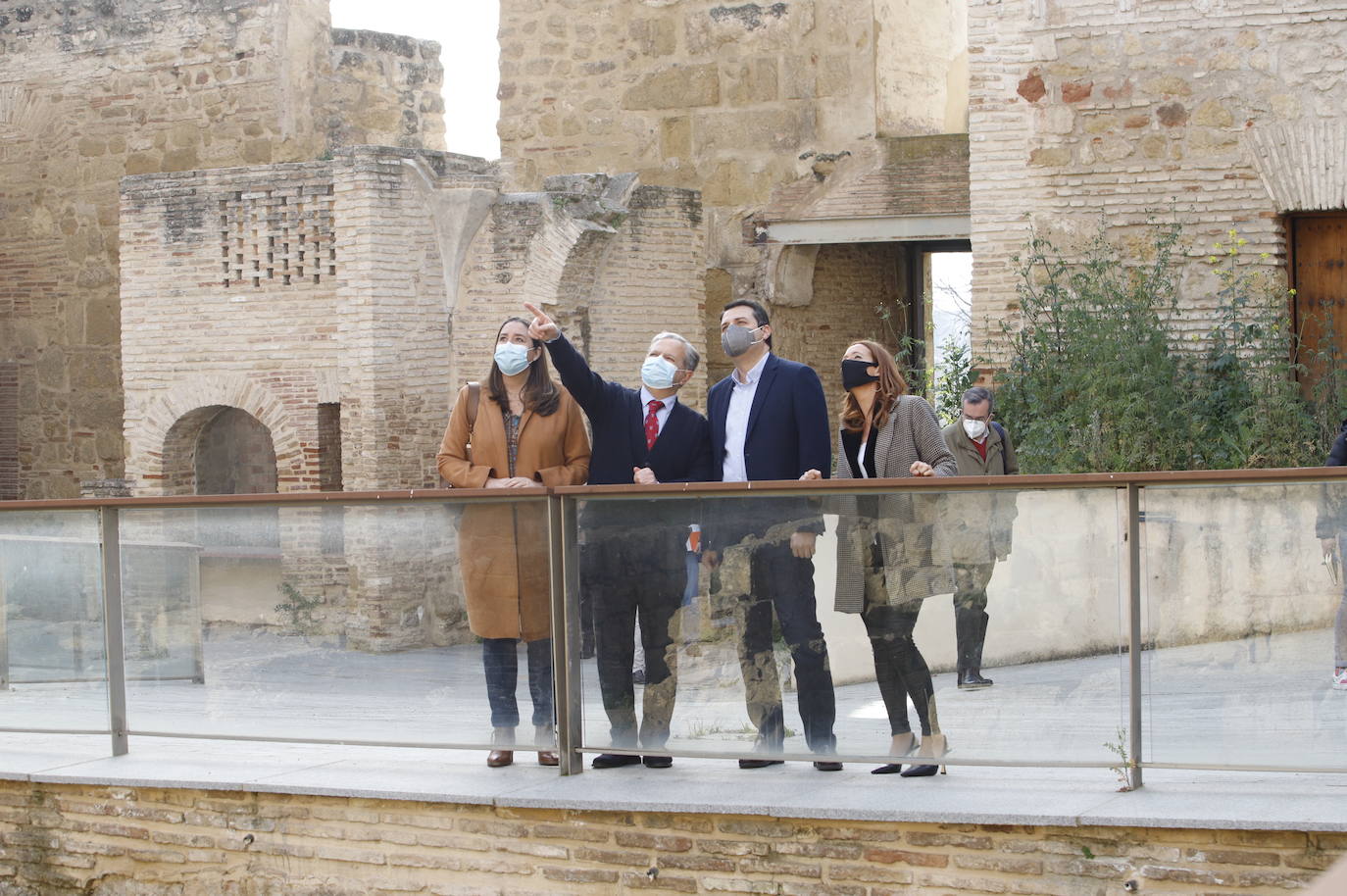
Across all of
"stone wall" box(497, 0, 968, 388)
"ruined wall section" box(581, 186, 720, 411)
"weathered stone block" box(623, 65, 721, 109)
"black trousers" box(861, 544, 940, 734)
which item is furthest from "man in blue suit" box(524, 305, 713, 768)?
"weathered stone block" box(623, 65, 721, 109)

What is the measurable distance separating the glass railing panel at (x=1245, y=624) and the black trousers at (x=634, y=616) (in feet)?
5.31

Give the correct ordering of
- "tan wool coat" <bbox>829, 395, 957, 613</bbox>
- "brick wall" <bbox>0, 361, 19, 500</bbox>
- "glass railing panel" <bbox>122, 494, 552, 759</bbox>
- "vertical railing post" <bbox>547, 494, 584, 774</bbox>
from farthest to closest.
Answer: "brick wall" <bbox>0, 361, 19, 500</bbox>, "glass railing panel" <bbox>122, 494, 552, 759</bbox>, "vertical railing post" <bbox>547, 494, 584, 774</bbox>, "tan wool coat" <bbox>829, 395, 957, 613</bbox>

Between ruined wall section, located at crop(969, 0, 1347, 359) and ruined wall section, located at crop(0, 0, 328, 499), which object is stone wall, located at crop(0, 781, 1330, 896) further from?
ruined wall section, located at crop(0, 0, 328, 499)

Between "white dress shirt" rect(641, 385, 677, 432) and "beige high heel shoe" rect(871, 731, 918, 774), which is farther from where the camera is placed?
"white dress shirt" rect(641, 385, 677, 432)

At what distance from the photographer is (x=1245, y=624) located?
512 cm

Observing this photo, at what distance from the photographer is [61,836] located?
6504 millimetres

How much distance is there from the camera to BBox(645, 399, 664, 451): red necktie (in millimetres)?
6367

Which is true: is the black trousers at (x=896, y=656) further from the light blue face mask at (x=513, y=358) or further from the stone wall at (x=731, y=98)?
the stone wall at (x=731, y=98)

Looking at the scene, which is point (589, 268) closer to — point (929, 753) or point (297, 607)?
point (297, 607)

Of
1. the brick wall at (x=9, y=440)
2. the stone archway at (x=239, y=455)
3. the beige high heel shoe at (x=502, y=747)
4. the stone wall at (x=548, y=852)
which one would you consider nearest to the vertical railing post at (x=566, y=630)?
the beige high heel shoe at (x=502, y=747)

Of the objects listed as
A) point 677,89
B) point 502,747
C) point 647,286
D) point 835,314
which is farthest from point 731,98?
point 502,747

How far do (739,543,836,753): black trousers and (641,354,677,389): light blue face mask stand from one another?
3.00 ft

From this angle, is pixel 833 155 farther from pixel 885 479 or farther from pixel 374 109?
pixel 885 479

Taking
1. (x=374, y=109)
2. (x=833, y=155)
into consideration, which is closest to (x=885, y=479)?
(x=833, y=155)
